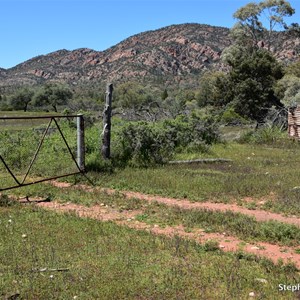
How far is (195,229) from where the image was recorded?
7215 millimetres

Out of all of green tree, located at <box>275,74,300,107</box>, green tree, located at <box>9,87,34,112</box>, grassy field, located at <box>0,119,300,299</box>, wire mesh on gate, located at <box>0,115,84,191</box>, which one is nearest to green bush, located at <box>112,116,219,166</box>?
wire mesh on gate, located at <box>0,115,84,191</box>

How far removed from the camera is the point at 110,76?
87375mm

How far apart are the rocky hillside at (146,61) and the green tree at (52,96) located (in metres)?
22.0

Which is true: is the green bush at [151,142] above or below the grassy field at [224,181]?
above

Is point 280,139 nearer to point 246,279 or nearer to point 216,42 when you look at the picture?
point 246,279

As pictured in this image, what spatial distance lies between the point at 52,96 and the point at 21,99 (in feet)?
17.4

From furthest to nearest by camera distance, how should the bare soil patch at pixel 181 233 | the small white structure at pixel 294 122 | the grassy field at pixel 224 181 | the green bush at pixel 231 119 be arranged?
the green bush at pixel 231 119 < the small white structure at pixel 294 122 < the grassy field at pixel 224 181 < the bare soil patch at pixel 181 233

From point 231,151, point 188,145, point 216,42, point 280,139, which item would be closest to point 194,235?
point 188,145

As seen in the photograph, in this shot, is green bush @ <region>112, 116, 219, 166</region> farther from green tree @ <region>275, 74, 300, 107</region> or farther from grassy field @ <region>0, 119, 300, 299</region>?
green tree @ <region>275, 74, 300, 107</region>

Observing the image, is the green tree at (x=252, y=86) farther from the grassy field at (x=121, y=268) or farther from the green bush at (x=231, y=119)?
the grassy field at (x=121, y=268)

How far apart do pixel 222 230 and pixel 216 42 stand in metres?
90.3

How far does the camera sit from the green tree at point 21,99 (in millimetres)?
60938

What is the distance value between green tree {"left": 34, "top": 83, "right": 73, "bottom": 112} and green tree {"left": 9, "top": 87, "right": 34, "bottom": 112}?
1996 mm

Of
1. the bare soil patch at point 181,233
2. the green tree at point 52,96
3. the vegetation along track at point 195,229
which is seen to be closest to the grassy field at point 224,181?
the vegetation along track at point 195,229
